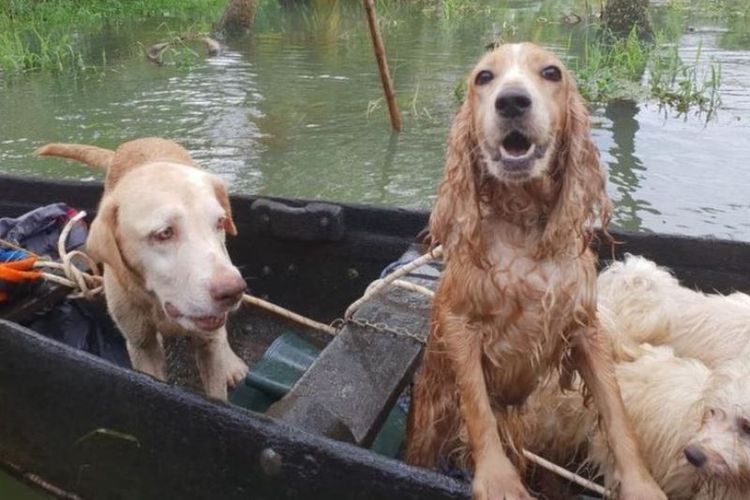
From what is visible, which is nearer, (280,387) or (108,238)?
(108,238)

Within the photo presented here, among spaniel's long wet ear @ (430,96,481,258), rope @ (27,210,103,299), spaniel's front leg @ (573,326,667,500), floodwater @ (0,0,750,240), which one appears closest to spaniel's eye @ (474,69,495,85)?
spaniel's long wet ear @ (430,96,481,258)

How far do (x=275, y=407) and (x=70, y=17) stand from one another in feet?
70.3

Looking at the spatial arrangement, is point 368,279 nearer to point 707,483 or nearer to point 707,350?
point 707,350

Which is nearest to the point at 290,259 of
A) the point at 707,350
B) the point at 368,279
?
the point at 368,279

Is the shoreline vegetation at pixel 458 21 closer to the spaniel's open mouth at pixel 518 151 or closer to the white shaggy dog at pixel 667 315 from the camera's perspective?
the white shaggy dog at pixel 667 315

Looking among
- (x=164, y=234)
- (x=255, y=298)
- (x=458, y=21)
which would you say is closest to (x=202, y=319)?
(x=164, y=234)

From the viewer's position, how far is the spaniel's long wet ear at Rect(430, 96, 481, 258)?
2357mm

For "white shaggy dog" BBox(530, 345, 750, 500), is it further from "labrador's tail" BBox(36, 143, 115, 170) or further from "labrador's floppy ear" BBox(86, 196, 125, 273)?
"labrador's tail" BBox(36, 143, 115, 170)

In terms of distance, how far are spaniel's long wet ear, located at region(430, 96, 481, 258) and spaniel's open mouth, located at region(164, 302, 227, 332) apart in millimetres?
1037

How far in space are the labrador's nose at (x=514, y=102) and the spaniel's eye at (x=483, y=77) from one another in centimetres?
17

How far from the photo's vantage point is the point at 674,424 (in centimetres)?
273

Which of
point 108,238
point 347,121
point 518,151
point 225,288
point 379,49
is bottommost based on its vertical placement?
point 347,121

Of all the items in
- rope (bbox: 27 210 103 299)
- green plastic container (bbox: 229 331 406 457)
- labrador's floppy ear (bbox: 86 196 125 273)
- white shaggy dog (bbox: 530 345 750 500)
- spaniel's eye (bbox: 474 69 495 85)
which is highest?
spaniel's eye (bbox: 474 69 495 85)

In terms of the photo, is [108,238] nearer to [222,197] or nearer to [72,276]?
[222,197]
